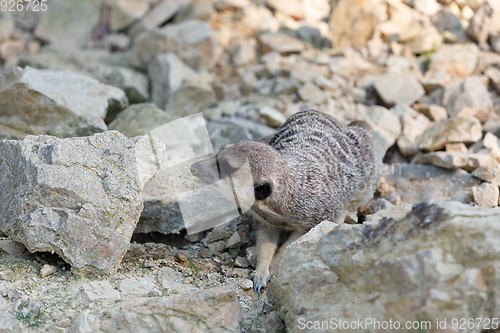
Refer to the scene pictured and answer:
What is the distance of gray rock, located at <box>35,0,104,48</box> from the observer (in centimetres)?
955

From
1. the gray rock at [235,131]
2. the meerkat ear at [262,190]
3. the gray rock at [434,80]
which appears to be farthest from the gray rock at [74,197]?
the gray rock at [434,80]

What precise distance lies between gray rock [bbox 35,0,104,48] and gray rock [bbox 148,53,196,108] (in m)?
2.91

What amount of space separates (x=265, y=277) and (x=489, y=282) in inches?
79.7

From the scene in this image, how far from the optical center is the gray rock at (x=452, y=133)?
5.62 meters

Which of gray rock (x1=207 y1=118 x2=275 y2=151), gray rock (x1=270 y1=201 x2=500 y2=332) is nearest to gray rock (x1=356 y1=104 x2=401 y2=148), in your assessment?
gray rock (x1=207 y1=118 x2=275 y2=151)

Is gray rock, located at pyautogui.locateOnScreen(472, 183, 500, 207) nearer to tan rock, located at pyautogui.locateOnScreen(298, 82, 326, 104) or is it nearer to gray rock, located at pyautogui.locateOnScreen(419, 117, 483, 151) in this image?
gray rock, located at pyautogui.locateOnScreen(419, 117, 483, 151)

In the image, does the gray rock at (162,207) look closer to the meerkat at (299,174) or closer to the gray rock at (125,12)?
the meerkat at (299,174)

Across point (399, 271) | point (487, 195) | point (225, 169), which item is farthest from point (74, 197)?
point (487, 195)

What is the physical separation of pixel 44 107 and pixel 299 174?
112 inches

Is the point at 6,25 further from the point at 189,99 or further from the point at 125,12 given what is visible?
the point at 189,99

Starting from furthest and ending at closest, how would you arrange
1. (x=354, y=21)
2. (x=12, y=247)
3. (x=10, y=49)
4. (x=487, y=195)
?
(x=10, y=49) < (x=354, y=21) < (x=487, y=195) < (x=12, y=247)

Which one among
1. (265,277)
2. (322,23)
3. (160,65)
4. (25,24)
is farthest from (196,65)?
(265,277)

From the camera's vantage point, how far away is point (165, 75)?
7309 mm

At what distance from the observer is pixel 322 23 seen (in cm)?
932
